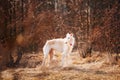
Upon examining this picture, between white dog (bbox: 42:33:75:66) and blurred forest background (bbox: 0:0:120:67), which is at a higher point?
blurred forest background (bbox: 0:0:120:67)

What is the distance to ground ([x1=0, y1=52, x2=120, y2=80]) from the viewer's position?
4449 mm

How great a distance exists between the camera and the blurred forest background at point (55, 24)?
4.46 metres

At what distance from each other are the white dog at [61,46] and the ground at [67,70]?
A: 0.21 ft

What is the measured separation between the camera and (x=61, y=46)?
4.55 m

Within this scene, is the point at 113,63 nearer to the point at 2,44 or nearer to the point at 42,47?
the point at 42,47

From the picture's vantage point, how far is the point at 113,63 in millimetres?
4449

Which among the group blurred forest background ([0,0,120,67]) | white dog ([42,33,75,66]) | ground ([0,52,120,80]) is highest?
blurred forest background ([0,0,120,67])

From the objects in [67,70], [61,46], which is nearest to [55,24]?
[61,46]

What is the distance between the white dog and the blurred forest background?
5 cm

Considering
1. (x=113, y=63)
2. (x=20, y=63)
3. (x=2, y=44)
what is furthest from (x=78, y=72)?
(x=2, y=44)

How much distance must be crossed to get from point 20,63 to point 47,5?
2.62ft

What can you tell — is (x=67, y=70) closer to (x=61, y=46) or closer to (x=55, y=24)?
(x=61, y=46)

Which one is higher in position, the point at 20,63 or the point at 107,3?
the point at 107,3

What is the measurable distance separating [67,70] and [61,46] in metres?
0.30
